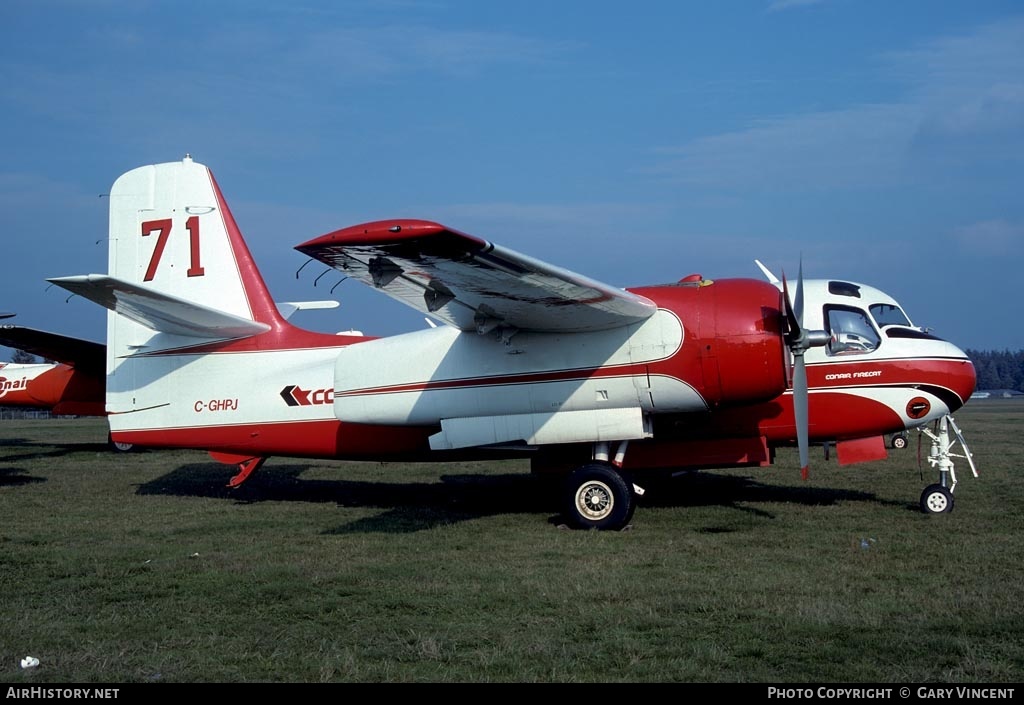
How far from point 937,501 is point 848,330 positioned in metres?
2.31

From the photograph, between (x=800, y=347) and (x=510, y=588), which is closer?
(x=510, y=588)

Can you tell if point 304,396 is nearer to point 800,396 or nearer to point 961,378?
point 800,396

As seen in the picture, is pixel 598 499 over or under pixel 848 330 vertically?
under

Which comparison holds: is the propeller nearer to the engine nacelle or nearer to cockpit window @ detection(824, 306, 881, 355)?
the engine nacelle

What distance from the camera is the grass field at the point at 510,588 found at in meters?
5.18

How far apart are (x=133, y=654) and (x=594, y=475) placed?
18.8 ft

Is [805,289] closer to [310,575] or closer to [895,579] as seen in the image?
[895,579]

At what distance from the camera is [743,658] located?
5250mm

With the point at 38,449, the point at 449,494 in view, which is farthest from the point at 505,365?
the point at 38,449

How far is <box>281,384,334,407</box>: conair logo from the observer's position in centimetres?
1195

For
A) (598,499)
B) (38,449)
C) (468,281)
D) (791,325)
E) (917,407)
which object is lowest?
(598,499)

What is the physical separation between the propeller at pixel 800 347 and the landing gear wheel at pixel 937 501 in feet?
5.94

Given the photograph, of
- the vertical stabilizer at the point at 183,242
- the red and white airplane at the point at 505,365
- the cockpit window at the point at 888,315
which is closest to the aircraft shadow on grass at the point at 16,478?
the red and white airplane at the point at 505,365

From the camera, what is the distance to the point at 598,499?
33.2 ft
